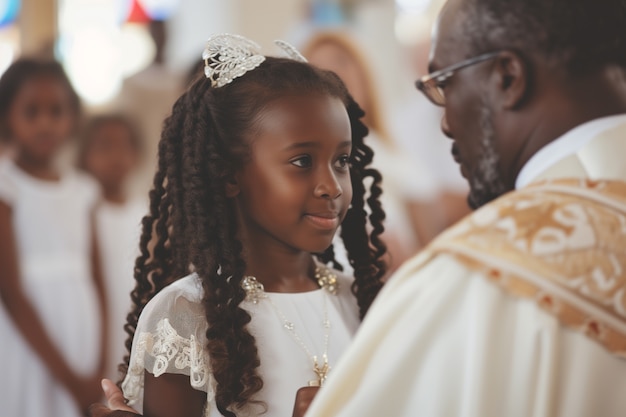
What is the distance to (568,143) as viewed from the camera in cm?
195

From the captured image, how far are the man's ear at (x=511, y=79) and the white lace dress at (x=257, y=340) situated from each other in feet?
2.92

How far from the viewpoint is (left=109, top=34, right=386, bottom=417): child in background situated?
7.88 ft

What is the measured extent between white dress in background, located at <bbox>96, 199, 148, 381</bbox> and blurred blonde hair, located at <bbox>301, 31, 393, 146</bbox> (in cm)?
142

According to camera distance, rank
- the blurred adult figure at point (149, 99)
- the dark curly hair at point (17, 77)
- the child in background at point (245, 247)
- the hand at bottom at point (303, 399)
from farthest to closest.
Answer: the blurred adult figure at point (149, 99) < the dark curly hair at point (17, 77) < the child in background at point (245, 247) < the hand at bottom at point (303, 399)

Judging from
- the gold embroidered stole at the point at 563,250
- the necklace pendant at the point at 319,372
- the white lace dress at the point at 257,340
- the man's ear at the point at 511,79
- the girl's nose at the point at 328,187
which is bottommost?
the necklace pendant at the point at 319,372

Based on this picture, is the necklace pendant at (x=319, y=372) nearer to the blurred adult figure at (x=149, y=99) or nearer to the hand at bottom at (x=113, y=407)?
the hand at bottom at (x=113, y=407)

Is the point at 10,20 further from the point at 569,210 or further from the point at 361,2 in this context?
the point at 569,210

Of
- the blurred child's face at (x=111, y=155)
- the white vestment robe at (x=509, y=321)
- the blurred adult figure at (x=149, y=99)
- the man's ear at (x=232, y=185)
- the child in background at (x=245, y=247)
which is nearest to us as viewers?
the white vestment robe at (x=509, y=321)

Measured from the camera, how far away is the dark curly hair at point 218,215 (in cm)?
243

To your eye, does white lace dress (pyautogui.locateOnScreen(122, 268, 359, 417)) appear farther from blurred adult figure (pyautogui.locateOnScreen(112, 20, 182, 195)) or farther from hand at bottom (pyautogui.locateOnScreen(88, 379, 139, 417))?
blurred adult figure (pyautogui.locateOnScreen(112, 20, 182, 195))

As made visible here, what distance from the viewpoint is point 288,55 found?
9.49 ft

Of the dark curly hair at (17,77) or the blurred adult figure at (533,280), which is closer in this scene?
the blurred adult figure at (533,280)

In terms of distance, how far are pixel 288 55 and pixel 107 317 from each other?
320 centimetres

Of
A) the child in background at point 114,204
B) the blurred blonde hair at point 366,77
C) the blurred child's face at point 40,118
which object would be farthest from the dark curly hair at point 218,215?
the child in background at point 114,204
